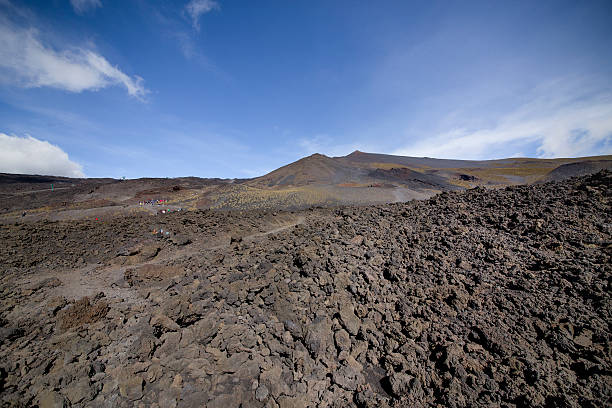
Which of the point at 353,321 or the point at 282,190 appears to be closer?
the point at 353,321

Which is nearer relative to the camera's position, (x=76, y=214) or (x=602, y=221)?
(x=602, y=221)

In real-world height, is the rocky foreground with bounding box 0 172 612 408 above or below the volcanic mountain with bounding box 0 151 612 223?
below

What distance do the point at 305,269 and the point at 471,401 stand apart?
3515 mm

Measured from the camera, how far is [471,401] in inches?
120

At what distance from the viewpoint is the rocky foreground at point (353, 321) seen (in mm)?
3219

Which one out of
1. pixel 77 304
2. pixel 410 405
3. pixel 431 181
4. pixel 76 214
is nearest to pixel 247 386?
pixel 410 405

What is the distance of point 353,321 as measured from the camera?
440 centimetres

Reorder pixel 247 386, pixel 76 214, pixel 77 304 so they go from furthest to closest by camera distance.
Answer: pixel 76 214
pixel 77 304
pixel 247 386

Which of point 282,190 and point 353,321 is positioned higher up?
point 282,190

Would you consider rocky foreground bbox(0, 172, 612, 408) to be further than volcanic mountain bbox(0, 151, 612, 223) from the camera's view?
No

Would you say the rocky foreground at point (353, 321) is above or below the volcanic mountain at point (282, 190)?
below

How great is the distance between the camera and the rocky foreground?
3.22 meters

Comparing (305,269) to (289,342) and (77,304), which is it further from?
(77,304)

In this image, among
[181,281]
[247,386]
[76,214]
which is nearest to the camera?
[247,386]
